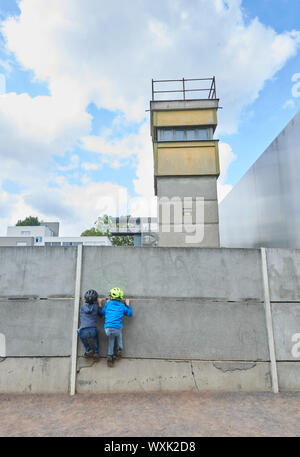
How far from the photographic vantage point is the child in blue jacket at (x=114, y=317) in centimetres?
420

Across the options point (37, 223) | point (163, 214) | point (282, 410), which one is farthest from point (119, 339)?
point (37, 223)

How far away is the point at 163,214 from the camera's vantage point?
1009 centimetres

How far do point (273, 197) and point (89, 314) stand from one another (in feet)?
23.1

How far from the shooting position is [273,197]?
861 cm

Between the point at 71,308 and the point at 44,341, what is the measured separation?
26.7 inches

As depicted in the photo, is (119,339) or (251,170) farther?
(251,170)

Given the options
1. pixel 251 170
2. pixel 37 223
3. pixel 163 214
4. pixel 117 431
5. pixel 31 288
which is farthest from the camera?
pixel 37 223

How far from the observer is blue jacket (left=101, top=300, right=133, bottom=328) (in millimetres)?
4207

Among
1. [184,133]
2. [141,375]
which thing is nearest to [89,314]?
[141,375]

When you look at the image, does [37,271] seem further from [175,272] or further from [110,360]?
[175,272]

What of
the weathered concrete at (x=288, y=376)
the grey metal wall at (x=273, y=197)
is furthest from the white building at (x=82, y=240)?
the weathered concrete at (x=288, y=376)

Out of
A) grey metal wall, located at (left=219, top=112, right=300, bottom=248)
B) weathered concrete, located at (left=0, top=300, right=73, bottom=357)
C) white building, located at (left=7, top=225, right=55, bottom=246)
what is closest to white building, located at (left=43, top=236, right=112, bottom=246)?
white building, located at (left=7, top=225, right=55, bottom=246)

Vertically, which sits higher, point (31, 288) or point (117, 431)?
point (31, 288)
